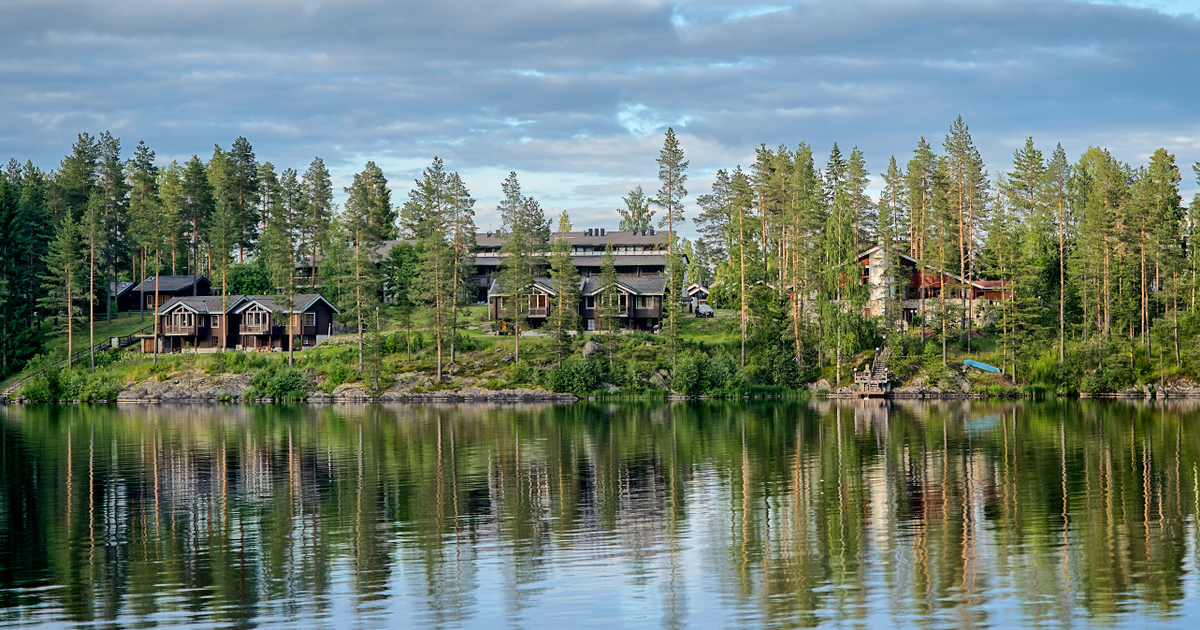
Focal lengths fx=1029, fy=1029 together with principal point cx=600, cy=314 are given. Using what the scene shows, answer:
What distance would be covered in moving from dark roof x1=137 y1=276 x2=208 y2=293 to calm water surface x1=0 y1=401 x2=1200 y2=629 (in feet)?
195

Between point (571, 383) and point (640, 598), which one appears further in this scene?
point (571, 383)

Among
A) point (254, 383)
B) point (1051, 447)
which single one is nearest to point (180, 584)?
point (1051, 447)

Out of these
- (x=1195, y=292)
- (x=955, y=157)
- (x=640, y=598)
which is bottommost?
(x=640, y=598)

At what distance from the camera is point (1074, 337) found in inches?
3248

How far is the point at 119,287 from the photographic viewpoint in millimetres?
114000

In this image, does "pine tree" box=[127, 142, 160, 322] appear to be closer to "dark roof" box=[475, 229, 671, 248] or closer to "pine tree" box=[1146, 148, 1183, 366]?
"dark roof" box=[475, 229, 671, 248]

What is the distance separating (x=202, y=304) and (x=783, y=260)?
186ft

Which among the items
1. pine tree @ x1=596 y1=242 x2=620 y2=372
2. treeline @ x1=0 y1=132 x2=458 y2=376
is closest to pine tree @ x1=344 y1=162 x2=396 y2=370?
treeline @ x1=0 y1=132 x2=458 y2=376

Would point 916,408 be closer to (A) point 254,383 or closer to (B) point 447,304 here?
(B) point 447,304

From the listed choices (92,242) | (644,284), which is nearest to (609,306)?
(644,284)

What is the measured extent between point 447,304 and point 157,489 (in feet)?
170

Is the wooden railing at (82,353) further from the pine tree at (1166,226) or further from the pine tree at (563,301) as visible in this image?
the pine tree at (1166,226)

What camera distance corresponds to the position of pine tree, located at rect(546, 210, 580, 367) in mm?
84000

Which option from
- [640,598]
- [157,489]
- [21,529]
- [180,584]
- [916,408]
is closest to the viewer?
[640,598]
